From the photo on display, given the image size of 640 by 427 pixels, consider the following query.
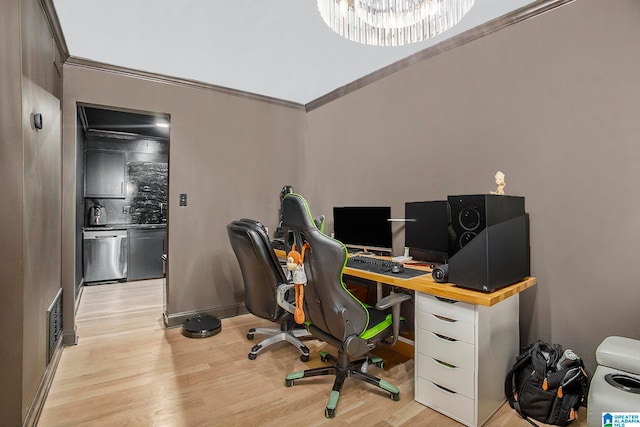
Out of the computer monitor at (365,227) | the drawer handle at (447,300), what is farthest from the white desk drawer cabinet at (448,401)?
the computer monitor at (365,227)

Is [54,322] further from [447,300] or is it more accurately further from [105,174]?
[105,174]

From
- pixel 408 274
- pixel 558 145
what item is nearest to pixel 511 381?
pixel 408 274

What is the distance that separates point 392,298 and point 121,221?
507 centimetres

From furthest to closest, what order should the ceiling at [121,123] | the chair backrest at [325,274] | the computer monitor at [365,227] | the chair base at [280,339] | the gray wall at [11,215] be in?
the ceiling at [121,123], the computer monitor at [365,227], the chair base at [280,339], the chair backrest at [325,274], the gray wall at [11,215]

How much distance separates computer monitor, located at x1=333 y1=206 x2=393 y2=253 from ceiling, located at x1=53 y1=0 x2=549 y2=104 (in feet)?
4.49

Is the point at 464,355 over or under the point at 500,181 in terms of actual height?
under

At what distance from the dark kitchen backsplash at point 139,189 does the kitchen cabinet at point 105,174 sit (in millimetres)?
84

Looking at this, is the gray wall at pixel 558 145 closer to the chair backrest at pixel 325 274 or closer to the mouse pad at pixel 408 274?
the mouse pad at pixel 408 274

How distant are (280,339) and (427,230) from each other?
58.3 inches

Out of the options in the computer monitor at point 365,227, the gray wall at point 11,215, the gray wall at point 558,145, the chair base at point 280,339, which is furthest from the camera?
the computer monitor at point 365,227

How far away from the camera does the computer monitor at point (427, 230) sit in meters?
2.40

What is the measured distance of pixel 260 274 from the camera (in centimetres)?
251

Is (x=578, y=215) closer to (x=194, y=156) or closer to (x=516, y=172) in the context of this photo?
(x=516, y=172)

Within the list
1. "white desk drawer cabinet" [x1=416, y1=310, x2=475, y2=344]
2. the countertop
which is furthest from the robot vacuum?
the countertop
